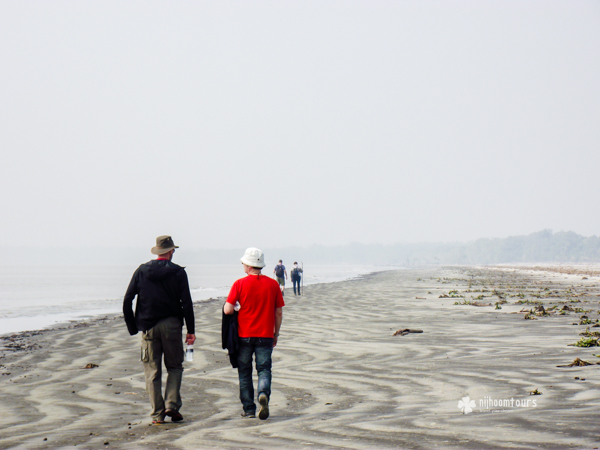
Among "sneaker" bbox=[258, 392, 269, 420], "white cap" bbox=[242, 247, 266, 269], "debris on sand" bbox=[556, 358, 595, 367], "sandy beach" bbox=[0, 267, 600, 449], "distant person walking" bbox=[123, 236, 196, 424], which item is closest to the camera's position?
"sandy beach" bbox=[0, 267, 600, 449]

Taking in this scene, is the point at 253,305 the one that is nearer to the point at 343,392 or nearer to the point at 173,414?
the point at 173,414

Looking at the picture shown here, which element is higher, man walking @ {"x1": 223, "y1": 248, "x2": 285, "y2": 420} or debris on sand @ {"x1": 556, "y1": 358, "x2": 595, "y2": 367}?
man walking @ {"x1": 223, "y1": 248, "x2": 285, "y2": 420}

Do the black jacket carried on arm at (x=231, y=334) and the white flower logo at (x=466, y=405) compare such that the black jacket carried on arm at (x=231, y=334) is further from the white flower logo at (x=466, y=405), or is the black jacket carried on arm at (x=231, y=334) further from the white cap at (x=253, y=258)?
the white flower logo at (x=466, y=405)

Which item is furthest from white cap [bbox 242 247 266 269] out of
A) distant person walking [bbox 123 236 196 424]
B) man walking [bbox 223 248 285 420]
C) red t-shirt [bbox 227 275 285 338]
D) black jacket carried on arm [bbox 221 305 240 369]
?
distant person walking [bbox 123 236 196 424]

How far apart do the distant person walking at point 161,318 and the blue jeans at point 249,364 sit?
0.64 meters

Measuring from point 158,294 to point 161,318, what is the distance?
269mm

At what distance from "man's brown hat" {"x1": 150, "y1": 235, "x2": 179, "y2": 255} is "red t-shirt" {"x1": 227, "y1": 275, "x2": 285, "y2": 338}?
90 centimetres

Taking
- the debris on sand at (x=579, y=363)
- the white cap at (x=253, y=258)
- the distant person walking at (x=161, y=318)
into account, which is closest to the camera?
the distant person walking at (x=161, y=318)

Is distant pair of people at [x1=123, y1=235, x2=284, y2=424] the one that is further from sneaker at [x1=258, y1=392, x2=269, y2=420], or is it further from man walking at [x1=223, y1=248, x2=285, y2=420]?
sneaker at [x1=258, y1=392, x2=269, y2=420]

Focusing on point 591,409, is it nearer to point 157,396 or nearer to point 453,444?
point 453,444

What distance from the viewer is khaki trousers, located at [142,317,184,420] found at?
6.43m

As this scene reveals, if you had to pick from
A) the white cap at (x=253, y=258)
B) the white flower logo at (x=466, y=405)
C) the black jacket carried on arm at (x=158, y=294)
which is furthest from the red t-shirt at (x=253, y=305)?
the white flower logo at (x=466, y=405)

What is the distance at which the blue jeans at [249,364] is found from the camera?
655 centimetres

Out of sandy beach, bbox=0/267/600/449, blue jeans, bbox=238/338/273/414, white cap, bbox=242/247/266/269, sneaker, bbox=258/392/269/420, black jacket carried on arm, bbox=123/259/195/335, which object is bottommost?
sandy beach, bbox=0/267/600/449
